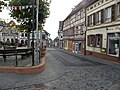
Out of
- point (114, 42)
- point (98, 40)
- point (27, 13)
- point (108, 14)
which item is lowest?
point (114, 42)

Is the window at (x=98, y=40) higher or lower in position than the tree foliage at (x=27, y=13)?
lower

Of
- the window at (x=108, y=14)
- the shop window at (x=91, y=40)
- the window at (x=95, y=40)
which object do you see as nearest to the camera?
the window at (x=108, y=14)

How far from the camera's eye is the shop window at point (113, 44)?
58.9ft

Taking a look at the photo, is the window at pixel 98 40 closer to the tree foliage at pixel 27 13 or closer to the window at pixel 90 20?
the window at pixel 90 20

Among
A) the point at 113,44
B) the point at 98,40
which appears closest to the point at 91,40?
the point at 98,40

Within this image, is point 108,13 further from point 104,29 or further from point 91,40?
point 91,40

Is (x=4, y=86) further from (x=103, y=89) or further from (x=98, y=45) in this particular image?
(x=98, y=45)

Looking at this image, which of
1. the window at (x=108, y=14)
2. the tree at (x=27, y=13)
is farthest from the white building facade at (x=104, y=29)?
the tree at (x=27, y=13)

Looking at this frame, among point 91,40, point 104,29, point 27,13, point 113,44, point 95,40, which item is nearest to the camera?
point 113,44

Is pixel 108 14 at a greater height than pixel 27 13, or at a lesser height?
lesser

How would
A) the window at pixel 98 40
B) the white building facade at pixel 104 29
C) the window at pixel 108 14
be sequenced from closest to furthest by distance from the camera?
the white building facade at pixel 104 29 → the window at pixel 108 14 → the window at pixel 98 40

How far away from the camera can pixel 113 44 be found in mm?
18953

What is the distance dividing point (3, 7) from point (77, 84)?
24.9 feet

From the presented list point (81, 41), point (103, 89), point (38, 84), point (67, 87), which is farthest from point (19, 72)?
point (81, 41)
